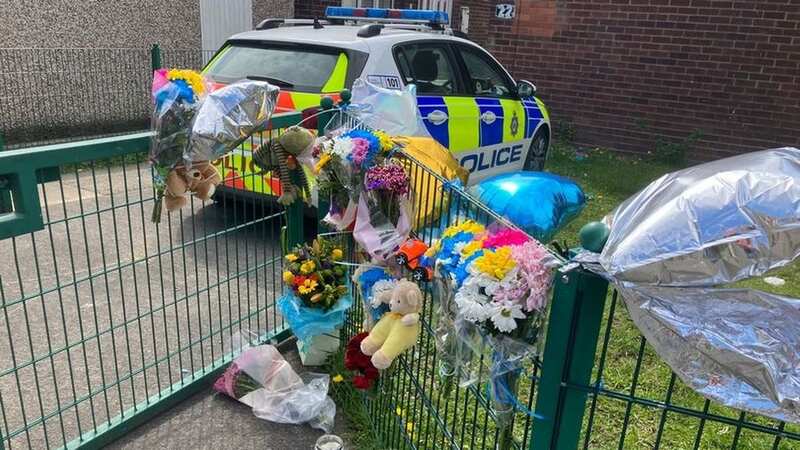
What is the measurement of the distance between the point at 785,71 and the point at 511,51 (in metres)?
3.61

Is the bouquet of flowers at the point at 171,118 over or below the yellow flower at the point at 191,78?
below

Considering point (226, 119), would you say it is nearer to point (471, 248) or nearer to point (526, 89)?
point (471, 248)

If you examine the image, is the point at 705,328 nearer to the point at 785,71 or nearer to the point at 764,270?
the point at 764,270

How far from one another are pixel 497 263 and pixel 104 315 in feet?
9.86

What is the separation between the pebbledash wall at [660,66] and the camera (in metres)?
7.88

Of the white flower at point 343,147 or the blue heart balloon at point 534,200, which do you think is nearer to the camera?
the white flower at point 343,147

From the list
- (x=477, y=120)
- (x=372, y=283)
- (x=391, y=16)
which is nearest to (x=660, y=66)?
(x=391, y=16)

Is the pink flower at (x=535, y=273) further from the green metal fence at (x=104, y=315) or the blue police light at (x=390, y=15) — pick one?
the blue police light at (x=390, y=15)

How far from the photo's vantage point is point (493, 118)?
5629 millimetres

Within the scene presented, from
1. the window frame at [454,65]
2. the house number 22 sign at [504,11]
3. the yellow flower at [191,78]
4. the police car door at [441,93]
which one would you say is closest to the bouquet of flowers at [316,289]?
the yellow flower at [191,78]

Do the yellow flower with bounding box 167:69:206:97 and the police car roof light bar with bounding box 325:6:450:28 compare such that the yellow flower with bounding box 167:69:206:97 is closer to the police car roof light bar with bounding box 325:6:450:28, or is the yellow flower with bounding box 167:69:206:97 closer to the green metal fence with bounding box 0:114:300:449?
the green metal fence with bounding box 0:114:300:449

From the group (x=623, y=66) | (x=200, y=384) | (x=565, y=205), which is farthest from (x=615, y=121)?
(x=200, y=384)

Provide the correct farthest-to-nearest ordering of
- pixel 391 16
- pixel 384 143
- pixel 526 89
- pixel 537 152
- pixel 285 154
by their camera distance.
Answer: pixel 537 152, pixel 391 16, pixel 526 89, pixel 285 154, pixel 384 143

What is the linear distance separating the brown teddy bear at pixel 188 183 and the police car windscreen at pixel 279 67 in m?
2.15
